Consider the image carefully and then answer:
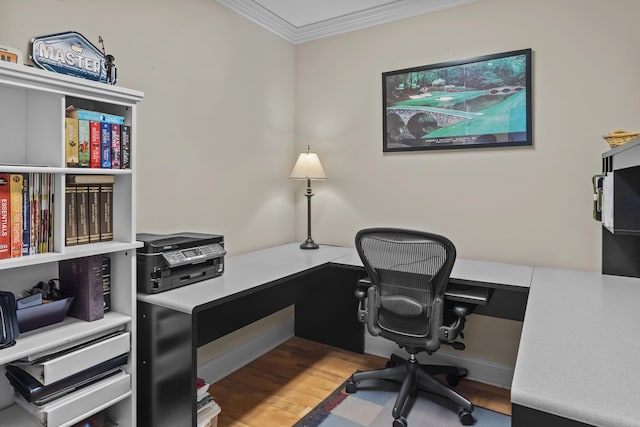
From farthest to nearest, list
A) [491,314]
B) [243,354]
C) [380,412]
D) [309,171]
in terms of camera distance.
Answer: [309,171], [243,354], [491,314], [380,412]

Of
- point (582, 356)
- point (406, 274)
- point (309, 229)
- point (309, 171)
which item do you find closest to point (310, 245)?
point (309, 229)

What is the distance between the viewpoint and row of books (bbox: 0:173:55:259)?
1368 mm

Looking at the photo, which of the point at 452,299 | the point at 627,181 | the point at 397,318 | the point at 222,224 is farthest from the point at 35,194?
the point at 627,181

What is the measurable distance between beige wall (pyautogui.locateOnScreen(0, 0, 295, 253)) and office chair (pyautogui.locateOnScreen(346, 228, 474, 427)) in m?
1.06

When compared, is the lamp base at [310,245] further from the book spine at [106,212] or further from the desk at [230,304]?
the book spine at [106,212]

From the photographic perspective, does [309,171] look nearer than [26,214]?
No

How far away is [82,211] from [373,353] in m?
2.20

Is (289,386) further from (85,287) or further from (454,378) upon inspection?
(85,287)

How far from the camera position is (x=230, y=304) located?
1935mm

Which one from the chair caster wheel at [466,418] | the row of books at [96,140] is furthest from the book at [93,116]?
the chair caster wheel at [466,418]

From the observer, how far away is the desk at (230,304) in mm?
1647

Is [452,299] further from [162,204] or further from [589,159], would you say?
[162,204]

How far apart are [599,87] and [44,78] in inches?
107

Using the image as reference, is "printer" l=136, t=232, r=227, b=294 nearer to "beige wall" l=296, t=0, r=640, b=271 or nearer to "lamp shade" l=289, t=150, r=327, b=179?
"lamp shade" l=289, t=150, r=327, b=179
